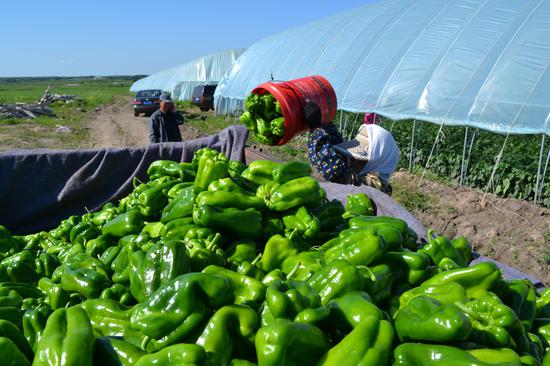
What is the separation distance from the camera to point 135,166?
21.6 feet

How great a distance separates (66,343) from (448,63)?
1295cm

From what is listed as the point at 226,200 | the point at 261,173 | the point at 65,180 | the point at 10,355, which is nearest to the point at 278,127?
the point at 261,173

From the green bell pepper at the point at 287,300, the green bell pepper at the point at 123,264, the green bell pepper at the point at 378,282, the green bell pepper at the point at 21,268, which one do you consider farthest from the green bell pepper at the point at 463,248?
the green bell pepper at the point at 21,268

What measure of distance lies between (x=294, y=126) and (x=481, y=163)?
800cm

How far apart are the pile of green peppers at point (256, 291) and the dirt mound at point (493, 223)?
4.93m

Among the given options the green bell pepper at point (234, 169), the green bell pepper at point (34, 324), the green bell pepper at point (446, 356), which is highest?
the green bell pepper at point (234, 169)

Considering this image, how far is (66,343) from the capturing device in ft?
7.55

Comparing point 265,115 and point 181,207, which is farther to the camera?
point 265,115

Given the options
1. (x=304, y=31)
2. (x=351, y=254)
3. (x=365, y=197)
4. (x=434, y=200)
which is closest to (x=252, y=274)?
(x=351, y=254)

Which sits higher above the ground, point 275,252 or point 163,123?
point 163,123

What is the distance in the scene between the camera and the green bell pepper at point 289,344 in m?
2.19

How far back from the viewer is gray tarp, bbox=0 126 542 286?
6215 millimetres

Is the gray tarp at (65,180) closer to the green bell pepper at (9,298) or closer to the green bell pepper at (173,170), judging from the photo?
the green bell pepper at (173,170)

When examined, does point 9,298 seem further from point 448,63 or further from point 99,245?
point 448,63
